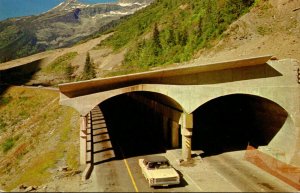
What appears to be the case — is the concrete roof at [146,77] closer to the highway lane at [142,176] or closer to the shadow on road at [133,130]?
the highway lane at [142,176]

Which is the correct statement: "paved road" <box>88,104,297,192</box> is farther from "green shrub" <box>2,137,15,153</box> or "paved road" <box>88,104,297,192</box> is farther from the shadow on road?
"green shrub" <box>2,137,15,153</box>

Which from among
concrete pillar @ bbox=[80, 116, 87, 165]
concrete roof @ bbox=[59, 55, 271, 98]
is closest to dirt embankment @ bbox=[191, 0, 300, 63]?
concrete roof @ bbox=[59, 55, 271, 98]

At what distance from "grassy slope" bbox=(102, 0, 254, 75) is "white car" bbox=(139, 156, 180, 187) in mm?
55531

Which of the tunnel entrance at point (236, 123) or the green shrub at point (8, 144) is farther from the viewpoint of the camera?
the green shrub at point (8, 144)

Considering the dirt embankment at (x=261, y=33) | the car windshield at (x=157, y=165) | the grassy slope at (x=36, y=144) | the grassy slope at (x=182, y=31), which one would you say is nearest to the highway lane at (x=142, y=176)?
the car windshield at (x=157, y=165)

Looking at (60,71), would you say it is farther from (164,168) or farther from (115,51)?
(164,168)

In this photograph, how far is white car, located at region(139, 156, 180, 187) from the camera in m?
28.3

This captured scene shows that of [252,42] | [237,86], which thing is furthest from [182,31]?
[237,86]

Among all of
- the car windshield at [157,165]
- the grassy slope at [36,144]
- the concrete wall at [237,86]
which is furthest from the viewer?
the grassy slope at [36,144]

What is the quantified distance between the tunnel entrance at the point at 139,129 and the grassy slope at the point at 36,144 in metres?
5.19

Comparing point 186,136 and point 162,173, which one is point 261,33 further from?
point 162,173

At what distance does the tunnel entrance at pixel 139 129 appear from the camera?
137ft

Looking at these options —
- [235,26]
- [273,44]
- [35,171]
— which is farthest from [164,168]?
[235,26]

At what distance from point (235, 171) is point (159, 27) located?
319ft
